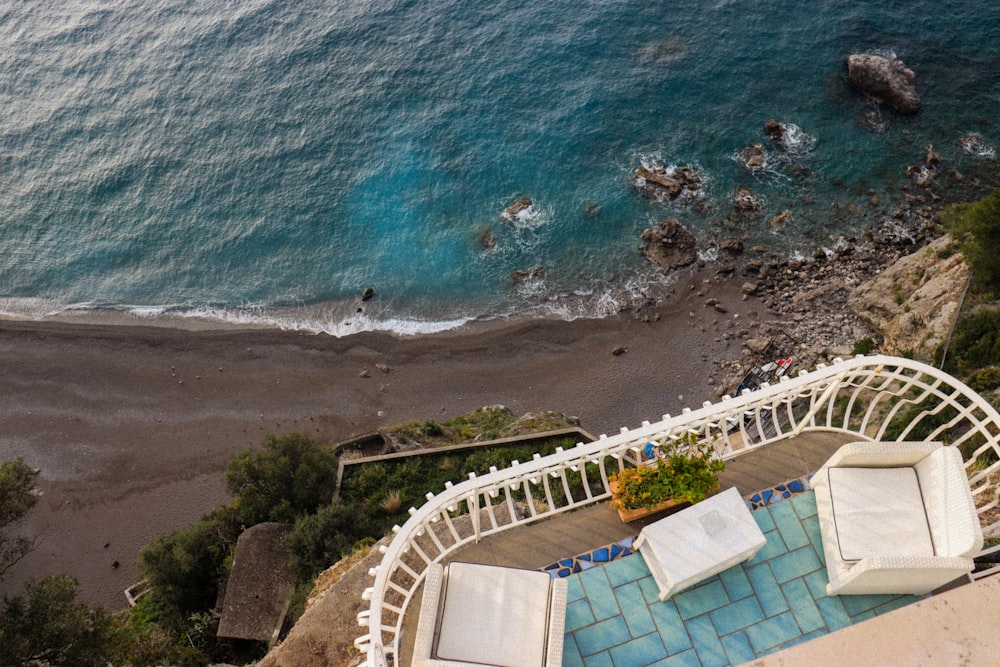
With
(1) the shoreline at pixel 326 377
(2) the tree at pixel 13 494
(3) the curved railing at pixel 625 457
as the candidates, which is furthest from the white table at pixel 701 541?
(1) the shoreline at pixel 326 377

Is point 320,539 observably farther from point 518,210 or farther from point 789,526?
point 518,210

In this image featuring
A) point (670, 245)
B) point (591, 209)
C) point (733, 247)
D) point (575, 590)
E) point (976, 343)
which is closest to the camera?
point (575, 590)

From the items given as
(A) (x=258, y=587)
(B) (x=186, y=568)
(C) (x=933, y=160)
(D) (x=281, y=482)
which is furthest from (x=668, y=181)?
(B) (x=186, y=568)

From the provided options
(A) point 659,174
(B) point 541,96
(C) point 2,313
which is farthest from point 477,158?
(C) point 2,313

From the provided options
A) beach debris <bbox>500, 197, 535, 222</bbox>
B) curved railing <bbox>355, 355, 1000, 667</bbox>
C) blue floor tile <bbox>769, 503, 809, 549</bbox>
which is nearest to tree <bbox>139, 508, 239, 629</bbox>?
curved railing <bbox>355, 355, 1000, 667</bbox>

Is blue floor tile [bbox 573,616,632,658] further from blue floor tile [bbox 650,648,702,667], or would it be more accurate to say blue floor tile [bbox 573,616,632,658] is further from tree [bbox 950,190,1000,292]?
tree [bbox 950,190,1000,292]

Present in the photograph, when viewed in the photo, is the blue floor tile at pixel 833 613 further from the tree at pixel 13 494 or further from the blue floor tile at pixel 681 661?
the tree at pixel 13 494
